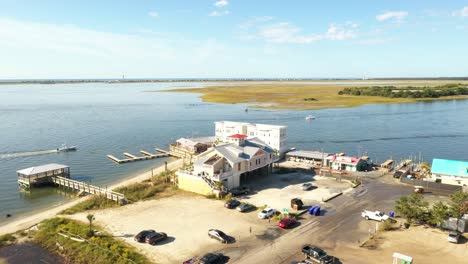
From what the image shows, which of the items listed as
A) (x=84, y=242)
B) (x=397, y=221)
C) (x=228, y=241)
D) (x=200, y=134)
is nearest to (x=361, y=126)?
(x=200, y=134)

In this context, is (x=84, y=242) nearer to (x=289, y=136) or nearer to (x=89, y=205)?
(x=89, y=205)

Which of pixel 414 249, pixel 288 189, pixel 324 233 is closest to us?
pixel 414 249

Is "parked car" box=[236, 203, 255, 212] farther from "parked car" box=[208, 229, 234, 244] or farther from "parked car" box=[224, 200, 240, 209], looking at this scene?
"parked car" box=[208, 229, 234, 244]

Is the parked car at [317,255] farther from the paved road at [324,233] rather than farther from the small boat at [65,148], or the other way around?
the small boat at [65,148]

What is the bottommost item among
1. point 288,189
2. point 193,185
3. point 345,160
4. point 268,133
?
point 288,189

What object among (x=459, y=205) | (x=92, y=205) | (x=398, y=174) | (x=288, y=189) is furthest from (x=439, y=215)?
(x=92, y=205)

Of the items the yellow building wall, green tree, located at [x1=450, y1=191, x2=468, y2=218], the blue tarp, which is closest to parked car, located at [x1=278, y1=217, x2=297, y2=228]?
the blue tarp

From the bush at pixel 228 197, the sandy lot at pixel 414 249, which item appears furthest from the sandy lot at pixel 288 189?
the sandy lot at pixel 414 249

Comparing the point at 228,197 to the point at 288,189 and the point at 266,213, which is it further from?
the point at 288,189
